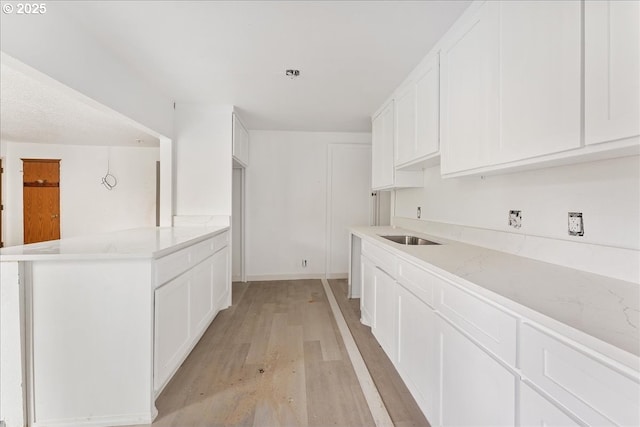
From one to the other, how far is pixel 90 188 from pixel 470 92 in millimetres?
6481

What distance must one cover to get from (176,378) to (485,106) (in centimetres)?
258

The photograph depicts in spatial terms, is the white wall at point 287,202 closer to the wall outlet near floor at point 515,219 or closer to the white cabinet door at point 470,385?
the wall outlet near floor at point 515,219

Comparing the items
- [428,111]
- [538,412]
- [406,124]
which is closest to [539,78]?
[428,111]

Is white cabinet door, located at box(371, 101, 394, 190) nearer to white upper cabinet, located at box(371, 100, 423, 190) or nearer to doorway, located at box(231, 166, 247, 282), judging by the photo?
white upper cabinet, located at box(371, 100, 423, 190)

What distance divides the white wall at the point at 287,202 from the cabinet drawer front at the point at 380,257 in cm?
184

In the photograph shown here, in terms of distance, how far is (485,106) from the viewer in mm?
1409

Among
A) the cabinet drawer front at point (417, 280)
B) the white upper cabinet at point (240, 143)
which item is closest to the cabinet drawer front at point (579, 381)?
the cabinet drawer front at point (417, 280)

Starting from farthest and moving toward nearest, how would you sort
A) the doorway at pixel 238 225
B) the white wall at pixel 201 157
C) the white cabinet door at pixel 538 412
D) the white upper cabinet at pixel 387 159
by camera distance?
1. the doorway at pixel 238 225
2. the white wall at pixel 201 157
3. the white upper cabinet at pixel 387 159
4. the white cabinet door at pixel 538 412

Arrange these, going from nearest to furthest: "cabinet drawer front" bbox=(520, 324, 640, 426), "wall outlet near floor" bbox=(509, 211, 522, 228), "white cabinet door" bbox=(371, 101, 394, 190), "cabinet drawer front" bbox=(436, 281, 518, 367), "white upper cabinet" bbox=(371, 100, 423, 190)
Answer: "cabinet drawer front" bbox=(520, 324, 640, 426) < "cabinet drawer front" bbox=(436, 281, 518, 367) < "wall outlet near floor" bbox=(509, 211, 522, 228) < "white upper cabinet" bbox=(371, 100, 423, 190) < "white cabinet door" bbox=(371, 101, 394, 190)

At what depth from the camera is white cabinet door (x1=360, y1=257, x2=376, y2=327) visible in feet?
7.70

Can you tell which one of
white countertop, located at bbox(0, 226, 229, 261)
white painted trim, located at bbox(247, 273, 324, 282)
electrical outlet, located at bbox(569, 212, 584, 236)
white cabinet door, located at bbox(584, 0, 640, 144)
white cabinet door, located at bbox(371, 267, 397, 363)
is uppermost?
white cabinet door, located at bbox(584, 0, 640, 144)

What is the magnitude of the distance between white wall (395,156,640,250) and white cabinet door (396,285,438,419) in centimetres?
72

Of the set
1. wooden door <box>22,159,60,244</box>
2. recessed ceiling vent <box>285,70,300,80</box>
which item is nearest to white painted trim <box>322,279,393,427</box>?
recessed ceiling vent <box>285,70,300,80</box>

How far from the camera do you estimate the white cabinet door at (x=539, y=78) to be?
0.96 meters
